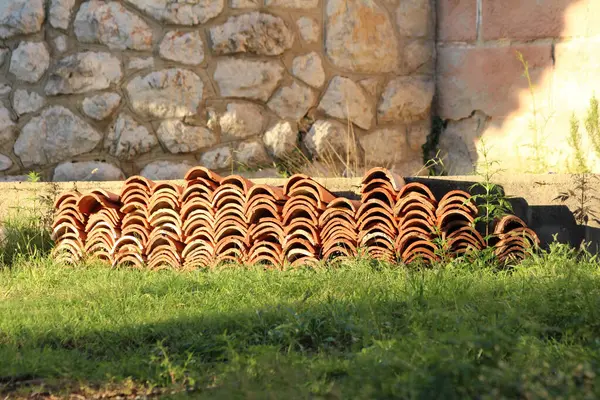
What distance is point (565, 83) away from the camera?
7176mm

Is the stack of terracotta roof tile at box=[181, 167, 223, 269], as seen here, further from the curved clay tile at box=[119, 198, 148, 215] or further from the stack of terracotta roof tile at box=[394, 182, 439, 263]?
the stack of terracotta roof tile at box=[394, 182, 439, 263]

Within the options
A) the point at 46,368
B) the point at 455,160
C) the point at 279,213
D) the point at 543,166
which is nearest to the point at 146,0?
the point at 279,213

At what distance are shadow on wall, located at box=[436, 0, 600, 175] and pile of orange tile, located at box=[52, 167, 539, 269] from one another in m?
1.97

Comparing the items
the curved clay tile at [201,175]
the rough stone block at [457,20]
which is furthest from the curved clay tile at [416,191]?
the rough stone block at [457,20]

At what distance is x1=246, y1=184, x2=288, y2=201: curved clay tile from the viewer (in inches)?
213

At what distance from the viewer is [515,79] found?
24.4 ft

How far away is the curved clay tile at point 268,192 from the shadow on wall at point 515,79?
2.38 m

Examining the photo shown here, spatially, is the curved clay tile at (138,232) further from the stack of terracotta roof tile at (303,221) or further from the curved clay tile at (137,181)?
the stack of terracotta roof tile at (303,221)

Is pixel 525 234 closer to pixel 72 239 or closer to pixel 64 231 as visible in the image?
pixel 72 239

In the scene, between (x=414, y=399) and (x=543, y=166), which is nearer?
(x=414, y=399)

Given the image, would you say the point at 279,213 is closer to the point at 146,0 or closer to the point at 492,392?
the point at 146,0

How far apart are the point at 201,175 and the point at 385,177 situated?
4.18 ft

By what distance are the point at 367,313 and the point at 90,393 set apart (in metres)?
1.27

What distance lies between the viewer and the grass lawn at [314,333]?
259cm
